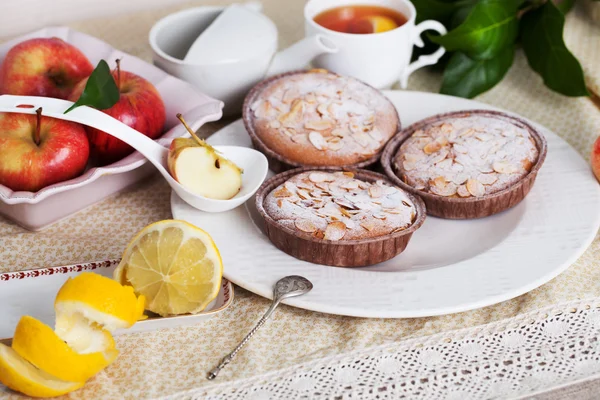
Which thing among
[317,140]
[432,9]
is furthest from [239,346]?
[432,9]

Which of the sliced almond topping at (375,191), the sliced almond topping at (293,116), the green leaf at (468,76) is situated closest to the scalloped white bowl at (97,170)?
the sliced almond topping at (293,116)

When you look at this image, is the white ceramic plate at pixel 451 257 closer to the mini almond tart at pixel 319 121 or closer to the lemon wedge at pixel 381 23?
the mini almond tart at pixel 319 121

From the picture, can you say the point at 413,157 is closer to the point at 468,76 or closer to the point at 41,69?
the point at 468,76

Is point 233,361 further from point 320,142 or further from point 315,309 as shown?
point 320,142

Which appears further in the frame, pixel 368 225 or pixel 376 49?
pixel 376 49

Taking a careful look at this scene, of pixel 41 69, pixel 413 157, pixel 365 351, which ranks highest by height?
pixel 41 69

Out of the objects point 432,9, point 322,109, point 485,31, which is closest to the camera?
point 322,109
